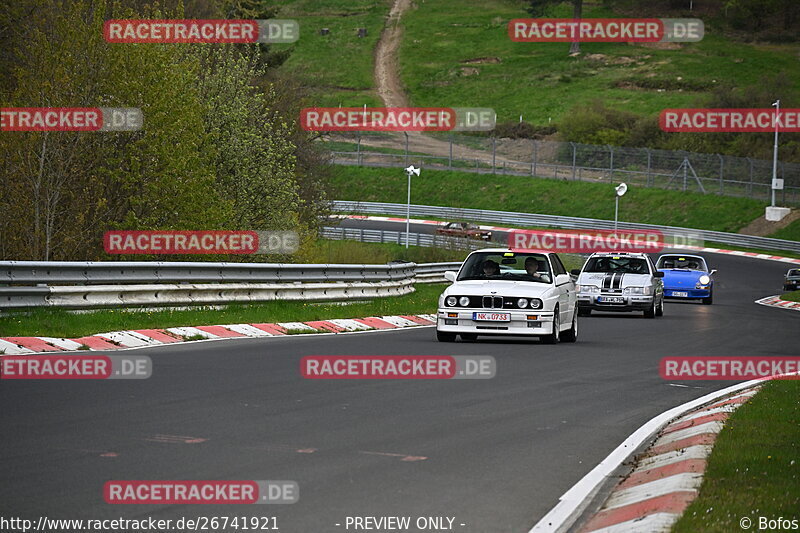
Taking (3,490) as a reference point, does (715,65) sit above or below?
above

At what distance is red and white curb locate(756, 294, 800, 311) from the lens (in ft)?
123

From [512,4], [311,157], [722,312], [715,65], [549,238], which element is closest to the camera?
[722,312]

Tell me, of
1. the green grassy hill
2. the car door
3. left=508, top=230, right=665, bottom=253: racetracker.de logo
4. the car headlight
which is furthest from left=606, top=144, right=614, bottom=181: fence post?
the car door

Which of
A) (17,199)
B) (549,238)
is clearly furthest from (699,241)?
(17,199)

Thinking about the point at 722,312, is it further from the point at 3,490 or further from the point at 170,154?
the point at 3,490

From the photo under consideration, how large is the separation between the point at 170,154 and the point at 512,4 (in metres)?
129

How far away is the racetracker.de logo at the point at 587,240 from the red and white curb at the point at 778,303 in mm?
18482

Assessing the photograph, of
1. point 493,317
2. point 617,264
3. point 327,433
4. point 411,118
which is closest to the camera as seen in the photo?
point 327,433

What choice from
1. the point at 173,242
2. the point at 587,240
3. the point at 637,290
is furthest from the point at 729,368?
the point at 587,240

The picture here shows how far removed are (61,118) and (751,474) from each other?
19657 mm

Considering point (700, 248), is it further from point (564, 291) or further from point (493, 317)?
point (493, 317)

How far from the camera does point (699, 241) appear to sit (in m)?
64.9

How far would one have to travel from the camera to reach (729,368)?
1712cm

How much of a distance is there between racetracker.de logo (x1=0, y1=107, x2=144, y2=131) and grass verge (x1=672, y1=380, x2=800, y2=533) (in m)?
16.9
